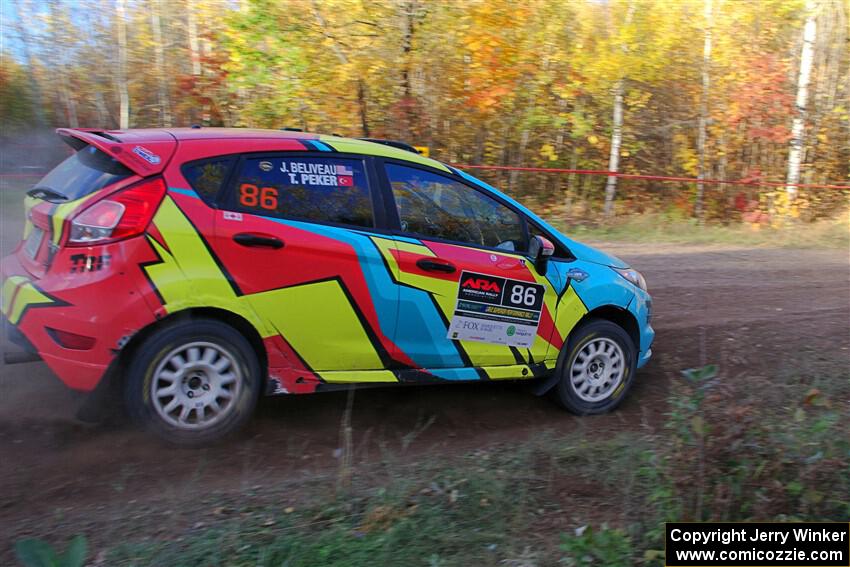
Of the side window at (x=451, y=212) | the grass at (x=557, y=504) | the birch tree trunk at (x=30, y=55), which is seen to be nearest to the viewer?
the grass at (x=557, y=504)

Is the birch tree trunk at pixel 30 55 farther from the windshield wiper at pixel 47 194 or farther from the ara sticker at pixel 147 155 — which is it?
the ara sticker at pixel 147 155

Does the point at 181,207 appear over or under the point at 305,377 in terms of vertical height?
over

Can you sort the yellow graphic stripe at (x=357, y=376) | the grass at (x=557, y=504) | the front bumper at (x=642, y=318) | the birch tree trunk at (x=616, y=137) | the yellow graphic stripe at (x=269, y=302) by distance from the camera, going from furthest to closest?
the birch tree trunk at (x=616, y=137), the front bumper at (x=642, y=318), the yellow graphic stripe at (x=357, y=376), the yellow graphic stripe at (x=269, y=302), the grass at (x=557, y=504)

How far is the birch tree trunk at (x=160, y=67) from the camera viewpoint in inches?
546

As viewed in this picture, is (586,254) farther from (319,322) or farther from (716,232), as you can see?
(716,232)

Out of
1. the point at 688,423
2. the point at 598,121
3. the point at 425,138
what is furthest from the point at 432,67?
the point at 688,423

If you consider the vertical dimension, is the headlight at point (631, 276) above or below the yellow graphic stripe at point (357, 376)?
above

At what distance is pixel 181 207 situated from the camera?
4.24 meters

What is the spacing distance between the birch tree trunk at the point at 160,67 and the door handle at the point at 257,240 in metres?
10.5

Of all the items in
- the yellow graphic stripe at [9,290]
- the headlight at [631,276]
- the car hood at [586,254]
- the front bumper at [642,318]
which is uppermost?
the car hood at [586,254]

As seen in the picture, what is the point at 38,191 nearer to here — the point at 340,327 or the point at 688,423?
the point at 340,327

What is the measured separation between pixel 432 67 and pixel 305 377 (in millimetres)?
10663

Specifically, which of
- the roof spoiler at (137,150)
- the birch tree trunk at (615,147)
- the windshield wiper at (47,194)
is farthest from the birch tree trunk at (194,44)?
the roof spoiler at (137,150)

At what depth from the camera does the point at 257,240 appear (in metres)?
4.38
